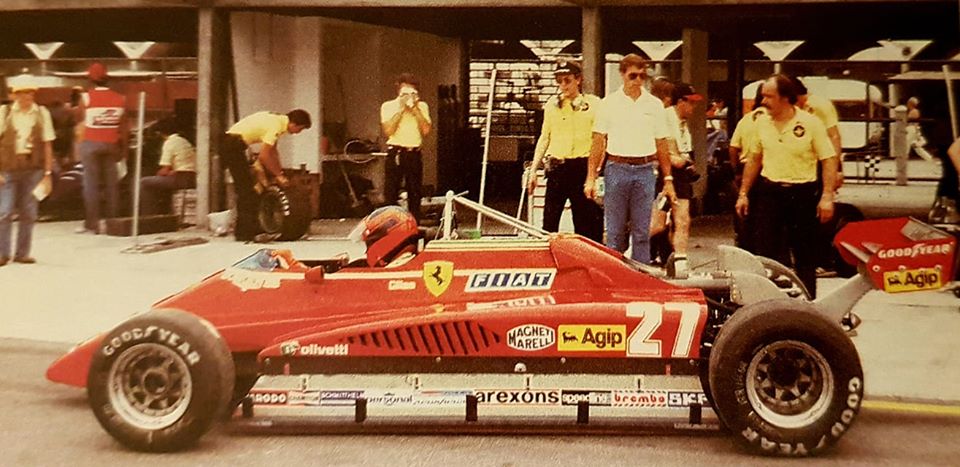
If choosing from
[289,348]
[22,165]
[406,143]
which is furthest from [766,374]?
[22,165]

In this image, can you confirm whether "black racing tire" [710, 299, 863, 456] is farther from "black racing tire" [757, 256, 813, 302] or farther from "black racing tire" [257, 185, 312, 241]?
"black racing tire" [257, 185, 312, 241]

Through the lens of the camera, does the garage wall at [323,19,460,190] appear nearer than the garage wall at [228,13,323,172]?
No

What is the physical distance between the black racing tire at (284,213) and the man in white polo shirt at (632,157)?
9.53 ft

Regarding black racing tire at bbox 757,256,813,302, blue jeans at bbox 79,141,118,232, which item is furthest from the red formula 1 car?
blue jeans at bbox 79,141,118,232

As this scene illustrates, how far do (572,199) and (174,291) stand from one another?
7.71 feet

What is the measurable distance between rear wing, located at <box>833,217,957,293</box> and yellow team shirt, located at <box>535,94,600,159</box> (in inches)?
130

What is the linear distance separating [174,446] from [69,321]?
279cm

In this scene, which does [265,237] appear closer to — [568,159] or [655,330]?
[568,159]

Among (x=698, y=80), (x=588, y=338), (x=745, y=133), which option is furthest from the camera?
(x=698, y=80)

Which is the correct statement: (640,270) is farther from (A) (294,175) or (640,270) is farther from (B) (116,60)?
(B) (116,60)

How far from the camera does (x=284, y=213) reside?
9.30 meters

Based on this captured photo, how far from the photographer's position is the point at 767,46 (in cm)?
1675

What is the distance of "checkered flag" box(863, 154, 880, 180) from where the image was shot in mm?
16250

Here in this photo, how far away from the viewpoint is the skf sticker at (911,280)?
14.8 feet
